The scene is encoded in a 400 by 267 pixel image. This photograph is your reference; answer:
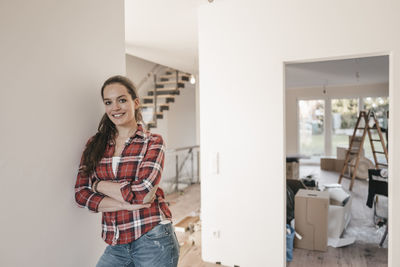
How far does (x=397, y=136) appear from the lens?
2.27m

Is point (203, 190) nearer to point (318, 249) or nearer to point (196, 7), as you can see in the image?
point (318, 249)

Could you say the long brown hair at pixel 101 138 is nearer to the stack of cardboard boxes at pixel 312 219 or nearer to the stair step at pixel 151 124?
the stack of cardboard boxes at pixel 312 219

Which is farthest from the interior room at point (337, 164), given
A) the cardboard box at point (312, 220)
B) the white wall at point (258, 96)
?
the white wall at point (258, 96)

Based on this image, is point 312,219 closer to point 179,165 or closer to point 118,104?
point 118,104

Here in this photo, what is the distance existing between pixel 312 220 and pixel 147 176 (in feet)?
8.72

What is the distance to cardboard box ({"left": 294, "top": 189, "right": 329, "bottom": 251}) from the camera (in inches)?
129

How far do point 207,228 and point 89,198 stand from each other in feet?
6.14

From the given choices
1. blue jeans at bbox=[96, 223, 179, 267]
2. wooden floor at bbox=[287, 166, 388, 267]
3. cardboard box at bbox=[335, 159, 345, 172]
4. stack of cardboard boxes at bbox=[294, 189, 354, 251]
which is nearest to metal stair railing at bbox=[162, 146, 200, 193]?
stack of cardboard boxes at bbox=[294, 189, 354, 251]

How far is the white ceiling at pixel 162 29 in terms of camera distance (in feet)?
9.68

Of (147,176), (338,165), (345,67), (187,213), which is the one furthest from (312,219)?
(338,165)

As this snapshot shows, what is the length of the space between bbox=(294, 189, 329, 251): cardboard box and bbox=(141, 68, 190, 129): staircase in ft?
13.1

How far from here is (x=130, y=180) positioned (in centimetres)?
130

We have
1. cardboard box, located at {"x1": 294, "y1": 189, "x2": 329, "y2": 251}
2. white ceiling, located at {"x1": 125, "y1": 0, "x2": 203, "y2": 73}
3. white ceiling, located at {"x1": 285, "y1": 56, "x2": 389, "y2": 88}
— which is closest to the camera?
white ceiling, located at {"x1": 125, "y1": 0, "x2": 203, "y2": 73}

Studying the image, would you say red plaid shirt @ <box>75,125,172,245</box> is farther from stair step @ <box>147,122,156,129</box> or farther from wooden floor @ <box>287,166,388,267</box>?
stair step @ <box>147,122,156,129</box>
